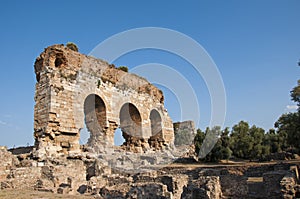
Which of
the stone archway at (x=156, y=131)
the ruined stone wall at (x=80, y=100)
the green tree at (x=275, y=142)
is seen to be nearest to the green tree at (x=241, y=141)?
the green tree at (x=275, y=142)

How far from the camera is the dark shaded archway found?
21.2m

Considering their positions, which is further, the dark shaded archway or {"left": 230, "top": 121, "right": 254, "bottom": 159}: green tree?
{"left": 230, "top": 121, "right": 254, "bottom": 159}: green tree

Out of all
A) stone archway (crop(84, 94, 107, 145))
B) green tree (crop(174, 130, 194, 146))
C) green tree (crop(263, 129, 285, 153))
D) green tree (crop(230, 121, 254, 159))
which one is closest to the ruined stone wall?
stone archway (crop(84, 94, 107, 145))

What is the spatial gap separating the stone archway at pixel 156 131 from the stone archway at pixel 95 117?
7.04m

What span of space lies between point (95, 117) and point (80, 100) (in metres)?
2.41

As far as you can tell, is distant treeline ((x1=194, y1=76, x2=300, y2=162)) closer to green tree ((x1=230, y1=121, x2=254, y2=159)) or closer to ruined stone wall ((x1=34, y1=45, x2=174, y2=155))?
green tree ((x1=230, y1=121, x2=254, y2=159))

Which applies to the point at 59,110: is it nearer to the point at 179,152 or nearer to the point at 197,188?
the point at 197,188

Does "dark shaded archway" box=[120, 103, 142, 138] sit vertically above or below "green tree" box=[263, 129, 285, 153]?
above

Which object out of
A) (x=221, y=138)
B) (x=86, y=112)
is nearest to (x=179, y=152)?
(x=221, y=138)

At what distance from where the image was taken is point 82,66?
16859mm

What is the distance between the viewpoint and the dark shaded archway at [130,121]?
834 inches

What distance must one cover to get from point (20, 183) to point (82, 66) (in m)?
9.07

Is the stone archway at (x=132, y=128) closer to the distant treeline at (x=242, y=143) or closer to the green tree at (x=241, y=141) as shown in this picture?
the distant treeline at (x=242, y=143)

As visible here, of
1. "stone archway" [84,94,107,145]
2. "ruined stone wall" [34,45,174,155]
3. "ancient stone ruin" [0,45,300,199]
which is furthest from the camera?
"stone archway" [84,94,107,145]
